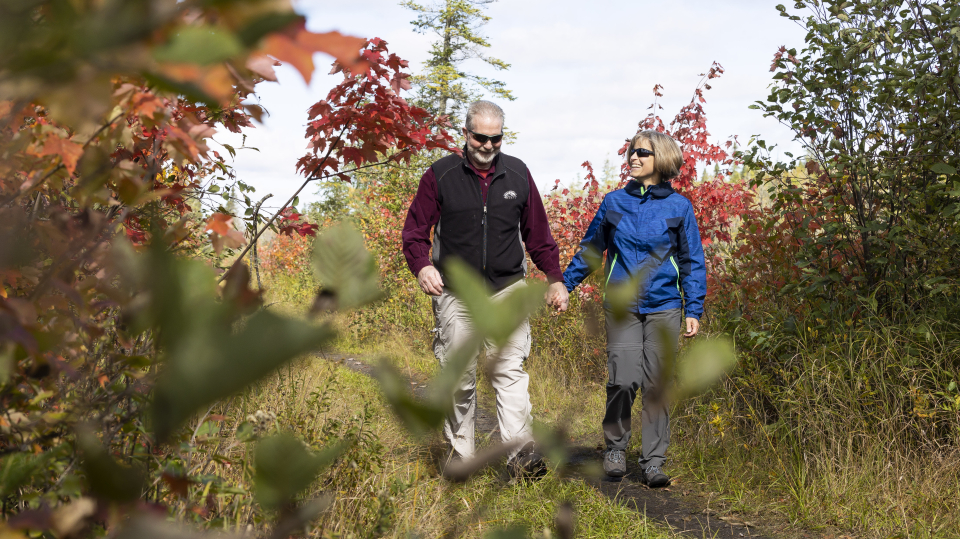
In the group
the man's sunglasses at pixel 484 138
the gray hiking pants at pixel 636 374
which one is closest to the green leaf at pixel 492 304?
the man's sunglasses at pixel 484 138

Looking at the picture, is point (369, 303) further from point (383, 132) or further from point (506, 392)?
point (506, 392)

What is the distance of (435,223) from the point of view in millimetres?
3836

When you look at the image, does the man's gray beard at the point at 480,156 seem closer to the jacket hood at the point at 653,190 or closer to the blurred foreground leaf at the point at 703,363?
the jacket hood at the point at 653,190

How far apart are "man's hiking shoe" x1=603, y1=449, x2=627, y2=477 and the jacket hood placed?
4.68 ft

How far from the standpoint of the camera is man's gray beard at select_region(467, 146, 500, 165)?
3705 millimetres

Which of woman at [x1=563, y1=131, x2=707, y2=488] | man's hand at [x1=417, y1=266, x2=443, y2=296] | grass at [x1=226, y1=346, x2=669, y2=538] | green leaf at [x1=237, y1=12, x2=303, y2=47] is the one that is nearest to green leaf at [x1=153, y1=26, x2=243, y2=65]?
green leaf at [x1=237, y1=12, x2=303, y2=47]

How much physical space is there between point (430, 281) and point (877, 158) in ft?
8.42

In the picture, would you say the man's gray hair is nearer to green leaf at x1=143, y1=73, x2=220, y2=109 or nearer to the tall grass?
the tall grass

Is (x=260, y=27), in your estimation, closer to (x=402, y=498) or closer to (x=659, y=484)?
(x=402, y=498)

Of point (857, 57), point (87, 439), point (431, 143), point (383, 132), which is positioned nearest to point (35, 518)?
point (87, 439)

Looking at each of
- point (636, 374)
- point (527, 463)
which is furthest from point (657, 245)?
point (527, 463)

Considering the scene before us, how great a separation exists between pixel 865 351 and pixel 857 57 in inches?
63.1

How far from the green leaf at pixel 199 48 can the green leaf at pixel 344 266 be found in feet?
0.26

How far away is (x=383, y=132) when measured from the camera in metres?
2.93
